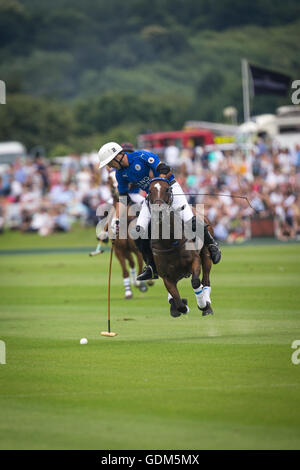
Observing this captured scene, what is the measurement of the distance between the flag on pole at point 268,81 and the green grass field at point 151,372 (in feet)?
67.3

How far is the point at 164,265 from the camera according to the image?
42.2 ft

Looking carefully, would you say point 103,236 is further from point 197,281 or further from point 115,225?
point 197,281

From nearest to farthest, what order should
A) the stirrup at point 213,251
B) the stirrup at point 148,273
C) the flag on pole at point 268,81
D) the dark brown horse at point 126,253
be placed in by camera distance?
the stirrup at point 148,273 → the stirrup at point 213,251 → the dark brown horse at point 126,253 → the flag on pole at point 268,81

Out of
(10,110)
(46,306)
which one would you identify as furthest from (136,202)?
(10,110)

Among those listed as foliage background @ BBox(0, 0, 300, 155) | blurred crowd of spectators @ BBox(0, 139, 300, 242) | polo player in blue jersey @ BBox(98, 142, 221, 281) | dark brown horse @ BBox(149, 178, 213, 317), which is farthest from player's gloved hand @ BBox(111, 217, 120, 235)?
foliage background @ BBox(0, 0, 300, 155)

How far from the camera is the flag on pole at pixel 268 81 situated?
3866 centimetres

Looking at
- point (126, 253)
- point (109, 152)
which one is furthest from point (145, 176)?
point (126, 253)

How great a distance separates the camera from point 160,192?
40.2 ft

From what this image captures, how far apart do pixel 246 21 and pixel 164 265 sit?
192m

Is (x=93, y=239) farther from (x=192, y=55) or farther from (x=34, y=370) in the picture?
(x=192, y=55)

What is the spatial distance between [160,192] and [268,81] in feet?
91.4

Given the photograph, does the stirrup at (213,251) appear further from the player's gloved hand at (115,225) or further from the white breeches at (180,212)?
the player's gloved hand at (115,225)

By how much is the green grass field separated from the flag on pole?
2052 centimetres

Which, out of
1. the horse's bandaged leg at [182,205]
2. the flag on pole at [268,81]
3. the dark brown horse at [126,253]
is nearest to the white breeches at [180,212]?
the horse's bandaged leg at [182,205]
